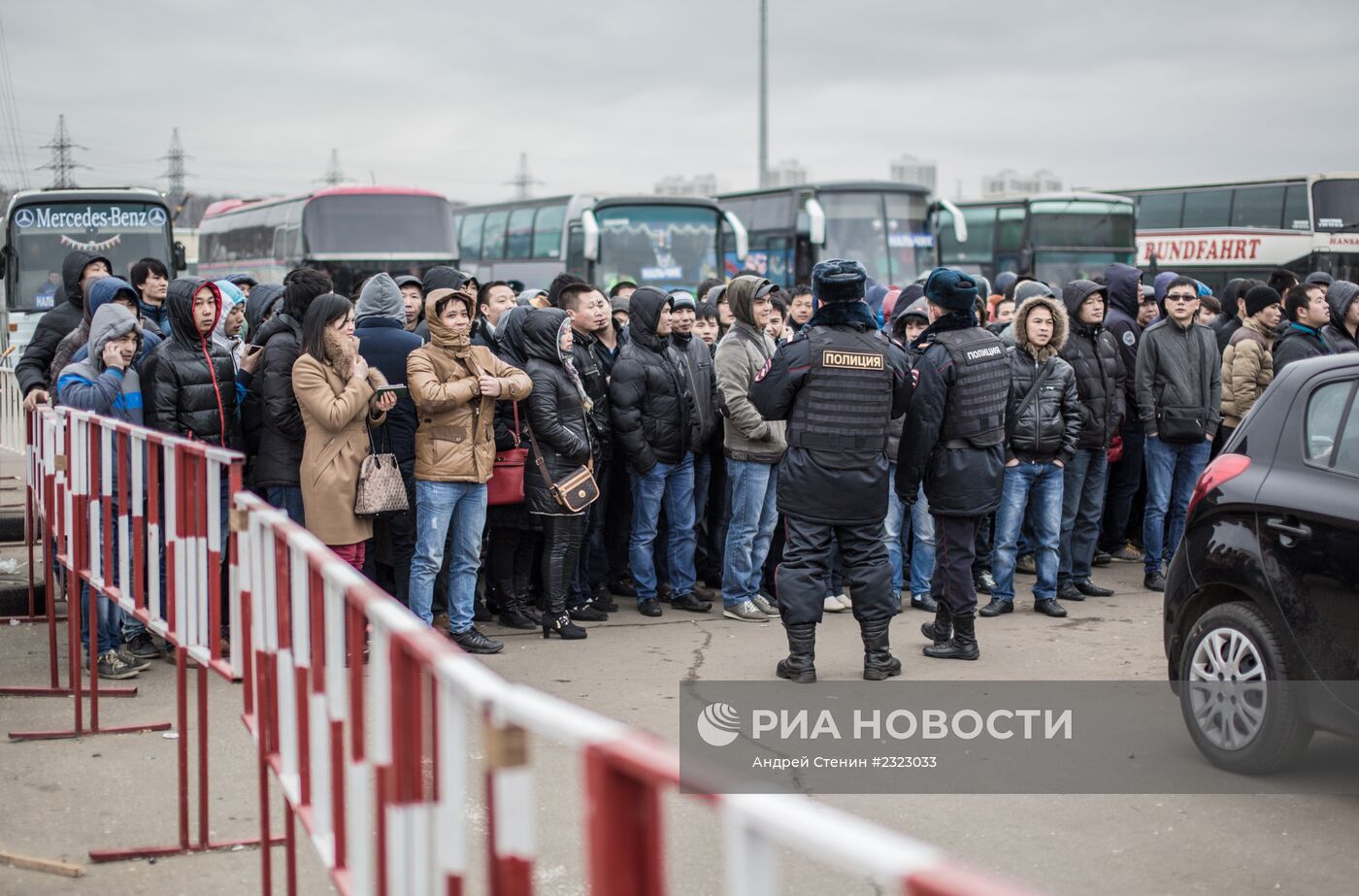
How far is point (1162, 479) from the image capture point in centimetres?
939

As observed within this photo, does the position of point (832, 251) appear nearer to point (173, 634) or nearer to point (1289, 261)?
point (1289, 261)

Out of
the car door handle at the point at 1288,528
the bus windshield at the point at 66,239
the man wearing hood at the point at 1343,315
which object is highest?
the bus windshield at the point at 66,239

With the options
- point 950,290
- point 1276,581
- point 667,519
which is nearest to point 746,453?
point 667,519

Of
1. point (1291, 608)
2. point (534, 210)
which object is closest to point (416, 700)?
point (1291, 608)

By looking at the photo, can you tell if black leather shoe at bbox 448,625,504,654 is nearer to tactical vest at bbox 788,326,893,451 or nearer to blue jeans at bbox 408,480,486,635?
blue jeans at bbox 408,480,486,635

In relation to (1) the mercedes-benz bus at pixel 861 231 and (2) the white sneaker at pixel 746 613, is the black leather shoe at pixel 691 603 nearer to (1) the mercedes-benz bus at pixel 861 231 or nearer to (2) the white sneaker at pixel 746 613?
(2) the white sneaker at pixel 746 613

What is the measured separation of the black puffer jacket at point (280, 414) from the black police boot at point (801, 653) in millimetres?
2530

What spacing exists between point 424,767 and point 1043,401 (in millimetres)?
6507

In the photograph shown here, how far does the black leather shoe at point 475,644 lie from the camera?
24.5 feet

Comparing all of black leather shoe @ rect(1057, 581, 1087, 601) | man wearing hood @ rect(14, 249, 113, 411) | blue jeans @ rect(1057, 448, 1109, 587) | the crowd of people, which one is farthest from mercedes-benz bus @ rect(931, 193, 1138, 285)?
man wearing hood @ rect(14, 249, 113, 411)

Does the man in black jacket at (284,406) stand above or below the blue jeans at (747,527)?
above

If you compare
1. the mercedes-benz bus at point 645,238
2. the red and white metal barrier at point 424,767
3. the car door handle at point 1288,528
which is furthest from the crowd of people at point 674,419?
the mercedes-benz bus at point 645,238

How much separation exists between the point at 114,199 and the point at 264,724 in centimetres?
1854

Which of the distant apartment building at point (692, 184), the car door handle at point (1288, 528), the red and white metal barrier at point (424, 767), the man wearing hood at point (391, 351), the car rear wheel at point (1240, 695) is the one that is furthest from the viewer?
the distant apartment building at point (692, 184)
